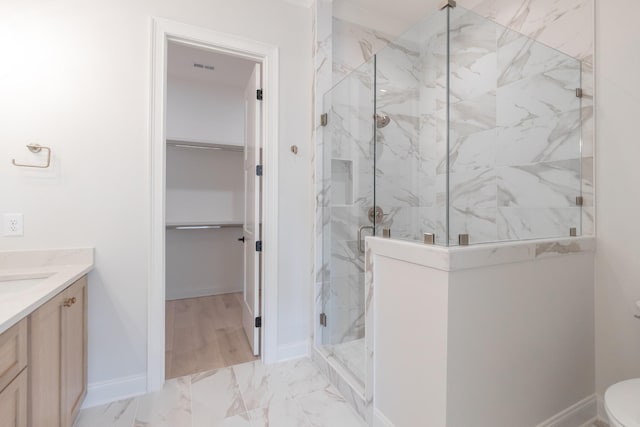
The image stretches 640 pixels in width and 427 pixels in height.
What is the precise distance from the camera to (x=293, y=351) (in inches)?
92.7

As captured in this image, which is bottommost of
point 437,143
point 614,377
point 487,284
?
point 614,377

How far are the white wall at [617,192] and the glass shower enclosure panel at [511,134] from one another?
120 mm

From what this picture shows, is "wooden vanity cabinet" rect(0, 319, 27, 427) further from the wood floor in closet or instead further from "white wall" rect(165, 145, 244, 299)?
"white wall" rect(165, 145, 244, 299)

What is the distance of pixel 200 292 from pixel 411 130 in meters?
3.35

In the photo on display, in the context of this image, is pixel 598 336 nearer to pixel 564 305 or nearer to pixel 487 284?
pixel 564 305

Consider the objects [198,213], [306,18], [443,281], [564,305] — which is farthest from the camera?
[198,213]

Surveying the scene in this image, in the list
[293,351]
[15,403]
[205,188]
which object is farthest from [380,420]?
[205,188]

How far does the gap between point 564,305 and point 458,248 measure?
2.98ft

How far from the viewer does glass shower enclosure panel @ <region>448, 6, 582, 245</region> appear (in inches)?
69.2

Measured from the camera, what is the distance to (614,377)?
1.64m

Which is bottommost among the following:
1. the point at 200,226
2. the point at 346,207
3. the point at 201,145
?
the point at 200,226

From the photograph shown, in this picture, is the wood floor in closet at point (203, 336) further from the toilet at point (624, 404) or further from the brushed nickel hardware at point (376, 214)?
the toilet at point (624, 404)

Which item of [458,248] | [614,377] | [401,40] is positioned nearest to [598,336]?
[614,377]

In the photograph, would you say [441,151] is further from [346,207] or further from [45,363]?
[45,363]
